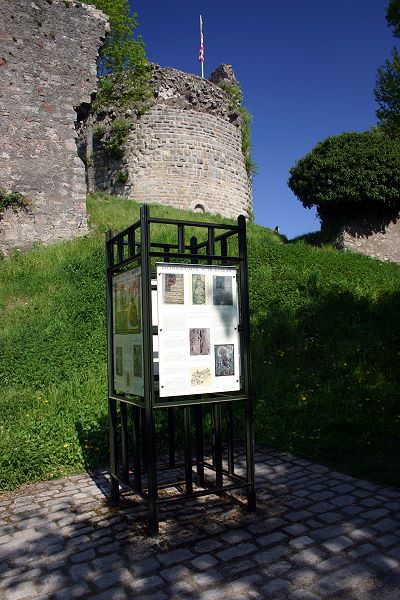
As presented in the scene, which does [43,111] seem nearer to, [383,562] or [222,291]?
[222,291]

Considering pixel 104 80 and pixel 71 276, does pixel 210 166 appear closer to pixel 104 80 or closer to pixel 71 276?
pixel 104 80

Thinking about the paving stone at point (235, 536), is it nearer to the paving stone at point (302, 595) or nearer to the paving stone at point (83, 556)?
the paving stone at point (302, 595)

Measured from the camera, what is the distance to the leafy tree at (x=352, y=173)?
17.8m

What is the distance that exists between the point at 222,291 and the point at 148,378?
3.25 feet

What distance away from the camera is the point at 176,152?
2281 cm

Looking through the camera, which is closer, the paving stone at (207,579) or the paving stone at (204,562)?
the paving stone at (207,579)

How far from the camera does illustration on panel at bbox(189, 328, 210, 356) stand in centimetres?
409

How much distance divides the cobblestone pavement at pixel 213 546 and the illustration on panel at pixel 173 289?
5.77 ft

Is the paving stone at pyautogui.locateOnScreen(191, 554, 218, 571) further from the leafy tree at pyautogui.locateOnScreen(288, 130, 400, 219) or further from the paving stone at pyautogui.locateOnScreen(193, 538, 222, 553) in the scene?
the leafy tree at pyautogui.locateOnScreen(288, 130, 400, 219)

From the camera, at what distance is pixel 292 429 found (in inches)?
248

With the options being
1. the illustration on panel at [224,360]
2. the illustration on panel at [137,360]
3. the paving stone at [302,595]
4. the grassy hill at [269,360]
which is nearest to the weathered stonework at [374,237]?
the grassy hill at [269,360]

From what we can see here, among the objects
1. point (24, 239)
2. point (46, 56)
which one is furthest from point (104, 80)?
point (24, 239)

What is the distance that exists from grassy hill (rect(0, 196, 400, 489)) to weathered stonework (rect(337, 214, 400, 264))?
4753mm

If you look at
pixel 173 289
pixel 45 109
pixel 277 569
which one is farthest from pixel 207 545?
pixel 45 109
